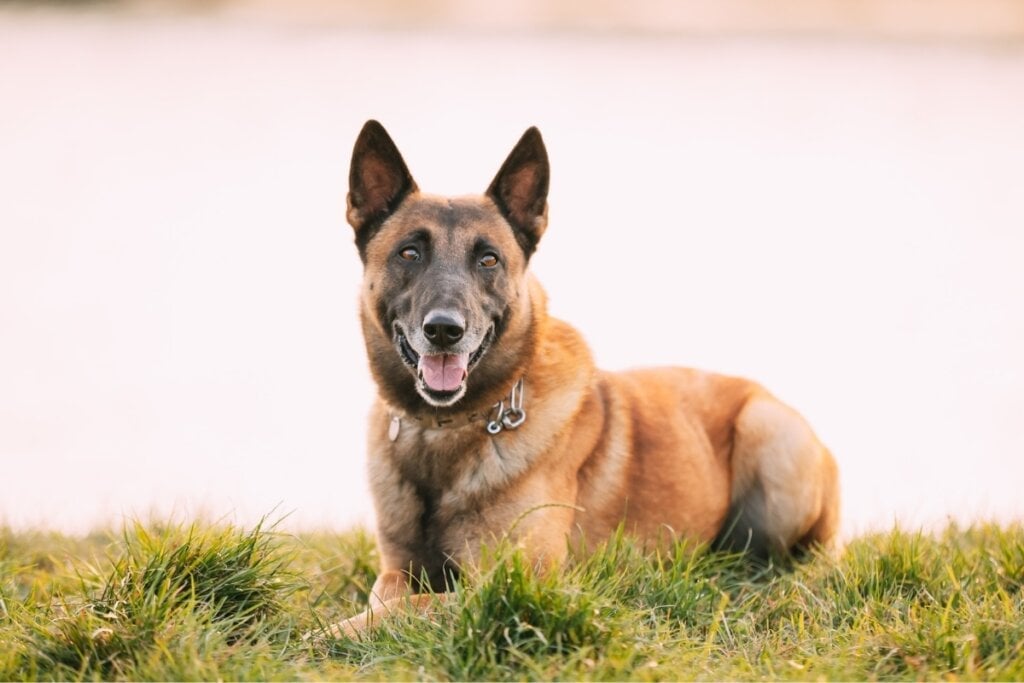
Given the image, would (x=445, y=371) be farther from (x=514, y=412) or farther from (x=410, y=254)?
(x=410, y=254)

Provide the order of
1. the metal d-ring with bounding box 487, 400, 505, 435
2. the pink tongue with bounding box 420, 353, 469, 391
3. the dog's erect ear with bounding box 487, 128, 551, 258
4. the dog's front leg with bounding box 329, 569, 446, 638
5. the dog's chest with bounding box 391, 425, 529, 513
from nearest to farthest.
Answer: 1. the dog's front leg with bounding box 329, 569, 446, 638
2. the pink tongue with bounding box 420, 353, 469, 391
3. the dog's chest with bounding box 391, 425, 529, 513
4. the metal d-ring with bounding box 487, 400, 505, 435
5. the dog's erect ear with bounding box 487, 128, 551, 258

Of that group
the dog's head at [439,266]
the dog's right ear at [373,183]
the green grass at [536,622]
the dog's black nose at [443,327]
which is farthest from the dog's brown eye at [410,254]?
the green grass at [536,622]

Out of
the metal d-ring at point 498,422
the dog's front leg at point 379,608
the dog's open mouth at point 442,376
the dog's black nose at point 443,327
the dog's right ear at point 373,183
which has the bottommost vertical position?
the dog's front leg at point 379,608

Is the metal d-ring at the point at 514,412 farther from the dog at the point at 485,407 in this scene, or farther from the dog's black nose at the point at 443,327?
the dog's black nose at the point at 443,327

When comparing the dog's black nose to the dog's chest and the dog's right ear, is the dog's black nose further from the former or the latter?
the dog's right ear

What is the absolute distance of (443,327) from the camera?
4148 mm

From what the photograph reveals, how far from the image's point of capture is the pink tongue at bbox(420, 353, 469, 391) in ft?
14.0

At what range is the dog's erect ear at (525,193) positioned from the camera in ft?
15.3

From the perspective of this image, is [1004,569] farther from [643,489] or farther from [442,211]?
[442,211]

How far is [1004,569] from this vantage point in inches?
169

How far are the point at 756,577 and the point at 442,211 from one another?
91.6 inches

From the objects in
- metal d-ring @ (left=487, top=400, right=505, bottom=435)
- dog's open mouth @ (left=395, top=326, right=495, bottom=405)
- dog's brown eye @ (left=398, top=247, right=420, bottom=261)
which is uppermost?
dog's brown eye @ (left=398, top=247, right=420, bottom=261)

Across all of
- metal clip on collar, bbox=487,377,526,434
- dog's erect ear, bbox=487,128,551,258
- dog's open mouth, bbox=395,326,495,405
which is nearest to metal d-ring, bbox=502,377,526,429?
metal clip on collar, bbox=487,377,526,434

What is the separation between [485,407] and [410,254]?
76cm
